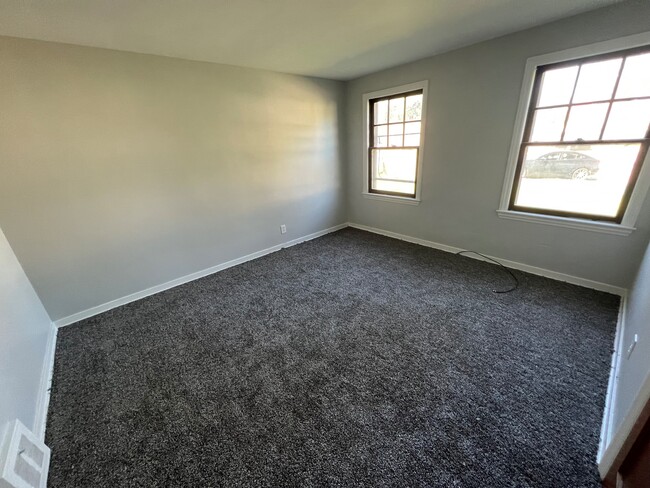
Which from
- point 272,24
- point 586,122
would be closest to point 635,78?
point 586,122

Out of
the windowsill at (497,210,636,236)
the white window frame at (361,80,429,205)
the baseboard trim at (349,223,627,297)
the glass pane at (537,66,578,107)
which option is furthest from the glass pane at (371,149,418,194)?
the glass pane at (537,66,578,107)

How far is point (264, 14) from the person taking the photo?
1.78 metres

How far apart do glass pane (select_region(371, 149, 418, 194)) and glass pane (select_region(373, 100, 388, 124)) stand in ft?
1.35

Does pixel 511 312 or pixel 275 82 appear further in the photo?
pixel 275 82

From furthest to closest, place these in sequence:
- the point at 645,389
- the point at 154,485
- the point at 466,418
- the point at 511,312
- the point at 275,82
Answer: the point at 275,82, the point at 511,312, the point at 466,418, the point at 154,485, the point at 645,389

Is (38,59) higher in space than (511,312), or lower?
higher

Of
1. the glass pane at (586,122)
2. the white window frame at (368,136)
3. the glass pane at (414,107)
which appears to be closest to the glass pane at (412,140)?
the white window frame at (368,136)

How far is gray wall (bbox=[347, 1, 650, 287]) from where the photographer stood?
2.21 m

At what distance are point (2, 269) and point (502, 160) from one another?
14.1 ft

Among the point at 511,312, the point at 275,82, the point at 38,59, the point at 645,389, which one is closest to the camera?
the point at 645,389

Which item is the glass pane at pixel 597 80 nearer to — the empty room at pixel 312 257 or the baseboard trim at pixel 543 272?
the empty room at pixel 312 257

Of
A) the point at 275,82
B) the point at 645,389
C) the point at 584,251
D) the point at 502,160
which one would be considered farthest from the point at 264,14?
the point at 584,251

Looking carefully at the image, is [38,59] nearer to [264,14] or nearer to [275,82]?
[264,14]

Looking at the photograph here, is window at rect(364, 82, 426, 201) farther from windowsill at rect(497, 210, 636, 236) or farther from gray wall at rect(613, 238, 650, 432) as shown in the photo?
gray wall at rect(613, 238, 650, 432)
